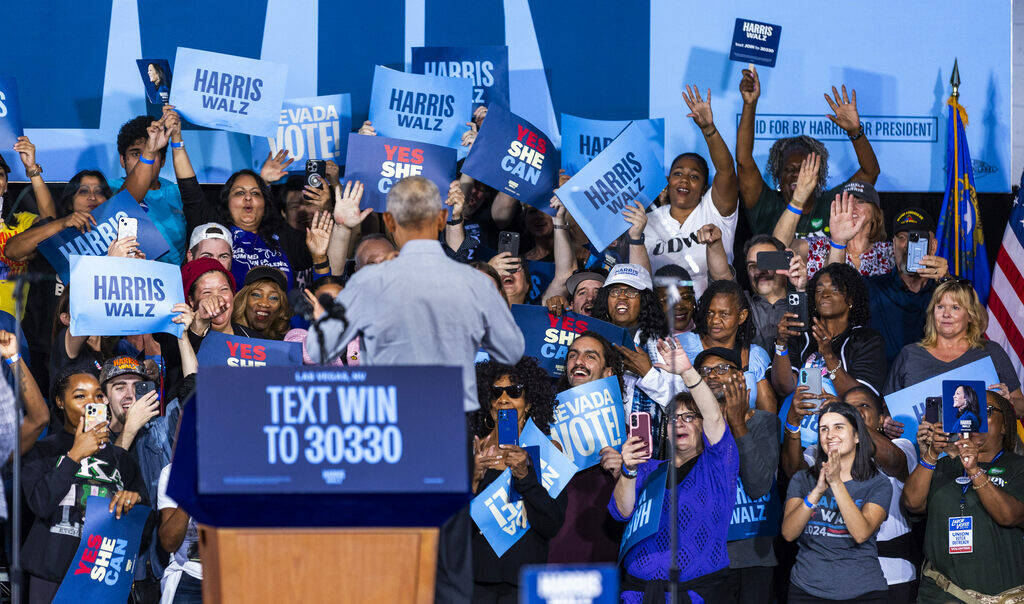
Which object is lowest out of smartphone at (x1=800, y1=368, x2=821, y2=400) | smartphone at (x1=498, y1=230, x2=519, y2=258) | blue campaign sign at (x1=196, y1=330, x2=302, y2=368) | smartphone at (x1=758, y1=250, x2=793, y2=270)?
smartphone at (x1=800, y1=368, x2=821, y2=400)

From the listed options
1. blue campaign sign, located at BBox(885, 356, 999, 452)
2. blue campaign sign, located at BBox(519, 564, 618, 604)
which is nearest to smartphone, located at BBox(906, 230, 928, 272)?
blue campaign sign, located at BBox(885, 356, 999, 452)

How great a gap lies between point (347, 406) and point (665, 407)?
267 centimetres

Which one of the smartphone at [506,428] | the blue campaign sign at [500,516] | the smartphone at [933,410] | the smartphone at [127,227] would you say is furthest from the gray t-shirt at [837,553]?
the smartphone at [127,227]

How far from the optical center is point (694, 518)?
17.2ft

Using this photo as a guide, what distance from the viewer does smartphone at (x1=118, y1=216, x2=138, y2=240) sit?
647cm

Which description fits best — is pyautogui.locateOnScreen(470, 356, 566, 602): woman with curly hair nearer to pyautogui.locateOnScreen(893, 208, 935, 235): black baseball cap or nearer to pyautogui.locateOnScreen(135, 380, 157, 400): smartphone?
pyautogui.locateOnScreen(135, 380, 157, 400): smartphone

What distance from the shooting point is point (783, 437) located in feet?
19.3

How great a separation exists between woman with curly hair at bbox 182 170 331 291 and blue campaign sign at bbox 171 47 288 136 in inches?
14.0

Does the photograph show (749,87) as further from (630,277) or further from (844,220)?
(630,277)

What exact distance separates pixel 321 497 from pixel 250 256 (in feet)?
A: 12.2

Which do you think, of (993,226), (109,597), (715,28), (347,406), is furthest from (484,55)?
(347,406)

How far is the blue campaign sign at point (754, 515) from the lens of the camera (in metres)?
5.62

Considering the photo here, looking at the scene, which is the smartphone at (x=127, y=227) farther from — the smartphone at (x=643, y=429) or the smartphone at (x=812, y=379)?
the smartphone at (x=812, y=379)

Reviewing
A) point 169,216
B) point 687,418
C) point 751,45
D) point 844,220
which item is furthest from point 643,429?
point 751,45
